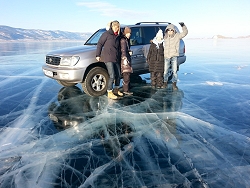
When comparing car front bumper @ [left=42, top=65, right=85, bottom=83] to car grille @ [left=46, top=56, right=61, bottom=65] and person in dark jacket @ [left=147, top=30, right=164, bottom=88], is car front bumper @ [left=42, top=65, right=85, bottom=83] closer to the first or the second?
car grille @ [left=46, top=56, right=61, bottom=65]

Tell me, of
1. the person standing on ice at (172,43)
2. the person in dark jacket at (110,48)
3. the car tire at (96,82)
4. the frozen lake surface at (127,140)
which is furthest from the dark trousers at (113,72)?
the person standing on ice at (172,43)

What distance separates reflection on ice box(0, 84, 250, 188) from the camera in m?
2.55

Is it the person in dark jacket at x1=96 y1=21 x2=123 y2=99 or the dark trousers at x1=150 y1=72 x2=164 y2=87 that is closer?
the person in dark jacket at x1=96 y1=21 x2=123 y2=99

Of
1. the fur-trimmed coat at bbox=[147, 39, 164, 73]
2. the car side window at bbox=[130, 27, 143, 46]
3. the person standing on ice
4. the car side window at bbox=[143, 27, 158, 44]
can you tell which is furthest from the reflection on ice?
the car side window at bbox=[143, 27, 158, 44]

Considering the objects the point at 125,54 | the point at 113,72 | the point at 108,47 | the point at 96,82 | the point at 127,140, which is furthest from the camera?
the point at 96,82

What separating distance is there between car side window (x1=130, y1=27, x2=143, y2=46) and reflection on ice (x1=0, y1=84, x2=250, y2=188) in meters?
2.96

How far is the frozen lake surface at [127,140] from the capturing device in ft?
8.50

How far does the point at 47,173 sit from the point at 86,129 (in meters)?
1.31

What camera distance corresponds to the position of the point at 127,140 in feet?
11.5

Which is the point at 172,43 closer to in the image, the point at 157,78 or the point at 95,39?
the point at 157,78

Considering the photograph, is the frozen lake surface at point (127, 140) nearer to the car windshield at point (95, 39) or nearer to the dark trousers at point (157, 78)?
the dark trousers at point (157, 78)

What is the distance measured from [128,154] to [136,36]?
483 cm

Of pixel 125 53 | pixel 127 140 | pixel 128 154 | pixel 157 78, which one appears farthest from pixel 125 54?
pixel 128 154

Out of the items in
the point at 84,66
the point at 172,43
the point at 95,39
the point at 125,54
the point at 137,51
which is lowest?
the point at 84,66
